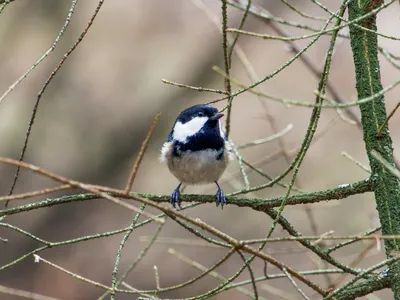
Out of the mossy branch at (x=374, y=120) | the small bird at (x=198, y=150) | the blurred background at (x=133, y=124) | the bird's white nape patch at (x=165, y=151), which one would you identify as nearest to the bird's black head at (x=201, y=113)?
the small bird at (x=198, y=150)

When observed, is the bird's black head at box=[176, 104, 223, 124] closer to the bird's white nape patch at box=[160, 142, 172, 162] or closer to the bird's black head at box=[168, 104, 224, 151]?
the bird's black head at box=[168, 104, 224, 151]

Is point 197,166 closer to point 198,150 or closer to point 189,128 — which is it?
point 198,150

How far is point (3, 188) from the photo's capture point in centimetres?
714

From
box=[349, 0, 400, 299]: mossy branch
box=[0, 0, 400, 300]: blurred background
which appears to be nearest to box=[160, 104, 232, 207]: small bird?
box=[349, 0, 400, 299]: mossy branch

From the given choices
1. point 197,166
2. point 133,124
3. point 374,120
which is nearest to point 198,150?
point 197,166

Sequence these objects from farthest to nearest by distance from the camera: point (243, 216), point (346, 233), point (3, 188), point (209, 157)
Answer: point (243, 216) → point (346, 233) → point (3, 188) → point (209, 157)

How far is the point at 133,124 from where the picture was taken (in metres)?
7.12

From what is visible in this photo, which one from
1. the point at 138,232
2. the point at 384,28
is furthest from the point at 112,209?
the point at 384,28

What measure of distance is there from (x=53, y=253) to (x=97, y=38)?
2946 millimetres

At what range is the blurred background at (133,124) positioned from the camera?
707cm

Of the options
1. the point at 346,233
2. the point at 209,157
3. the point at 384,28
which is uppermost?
the point at 384,28

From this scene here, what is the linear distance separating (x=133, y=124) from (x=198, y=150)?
13.4ft

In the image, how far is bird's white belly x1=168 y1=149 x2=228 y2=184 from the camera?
308 cm

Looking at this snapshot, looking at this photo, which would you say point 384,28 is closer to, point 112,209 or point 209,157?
point 112,209
